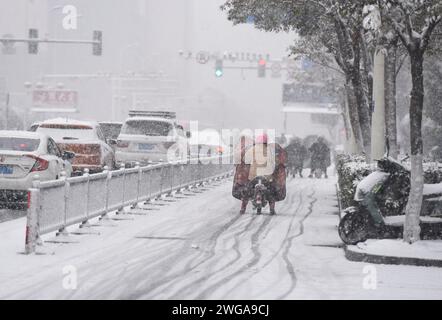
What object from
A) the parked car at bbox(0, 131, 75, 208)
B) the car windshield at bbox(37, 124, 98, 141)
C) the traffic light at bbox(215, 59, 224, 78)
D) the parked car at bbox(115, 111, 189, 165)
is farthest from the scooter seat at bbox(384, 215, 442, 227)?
the traffic light at bbox(215, 59, 224, 78)

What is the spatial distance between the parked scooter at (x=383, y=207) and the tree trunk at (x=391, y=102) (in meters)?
5.62

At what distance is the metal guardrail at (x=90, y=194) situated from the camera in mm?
13398

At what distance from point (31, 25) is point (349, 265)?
18895 cm

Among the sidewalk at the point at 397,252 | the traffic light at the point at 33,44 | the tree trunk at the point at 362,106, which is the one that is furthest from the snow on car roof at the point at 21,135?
the traffic light at the point at 33,44

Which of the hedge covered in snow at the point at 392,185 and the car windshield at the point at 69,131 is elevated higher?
the car windshield at the point at 69,131

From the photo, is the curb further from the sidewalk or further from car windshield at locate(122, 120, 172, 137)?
car windshield at locate(122, 120, 172, 137)

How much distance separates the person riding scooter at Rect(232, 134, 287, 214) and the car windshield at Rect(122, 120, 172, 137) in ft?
29.7

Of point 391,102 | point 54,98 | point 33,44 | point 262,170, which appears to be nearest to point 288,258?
point 262,170

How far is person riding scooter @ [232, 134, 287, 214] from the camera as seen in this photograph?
20.5m

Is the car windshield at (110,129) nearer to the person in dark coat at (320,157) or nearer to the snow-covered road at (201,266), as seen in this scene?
the person in dark coat at (320,157)

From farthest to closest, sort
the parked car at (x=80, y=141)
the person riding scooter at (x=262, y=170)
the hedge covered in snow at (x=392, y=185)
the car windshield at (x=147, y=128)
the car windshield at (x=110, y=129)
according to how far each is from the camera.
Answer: the car windshield at (x=110, y=129) → the car windshield at (x=147, y=128) → the parked car at (x=80, y=141) → the person riding scooter at (x=262, y=170) → the hedge covered in snow at (x=392, y=185)

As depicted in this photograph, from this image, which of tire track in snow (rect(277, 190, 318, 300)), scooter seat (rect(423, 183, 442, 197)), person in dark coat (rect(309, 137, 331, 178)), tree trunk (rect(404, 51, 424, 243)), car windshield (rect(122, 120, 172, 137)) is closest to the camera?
tire track in snow (rect(277, 190, 318, 300))
